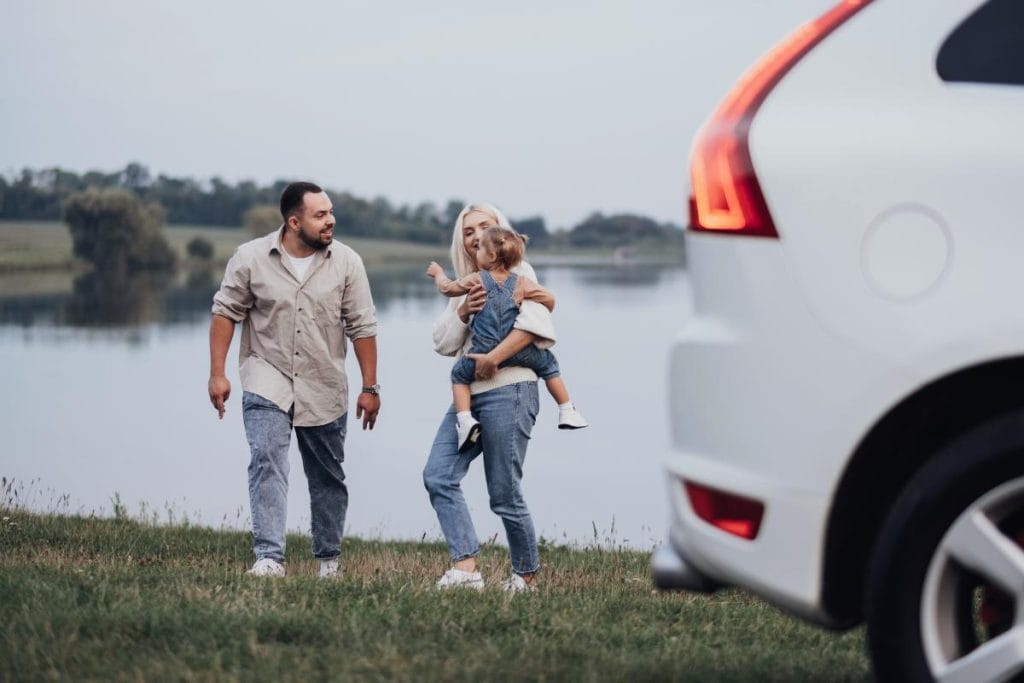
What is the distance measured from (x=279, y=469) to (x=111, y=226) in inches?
2094

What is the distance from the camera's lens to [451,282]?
6641 mm

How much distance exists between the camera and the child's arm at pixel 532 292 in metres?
6.72

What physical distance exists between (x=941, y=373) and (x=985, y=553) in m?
0.40

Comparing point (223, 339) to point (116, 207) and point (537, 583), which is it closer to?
point (537, 583)

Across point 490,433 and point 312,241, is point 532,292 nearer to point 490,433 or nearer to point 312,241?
point 490,433

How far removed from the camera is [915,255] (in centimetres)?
307

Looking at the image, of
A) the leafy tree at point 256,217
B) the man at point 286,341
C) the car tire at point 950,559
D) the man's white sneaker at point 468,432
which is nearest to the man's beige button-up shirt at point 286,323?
the man at point 286,341

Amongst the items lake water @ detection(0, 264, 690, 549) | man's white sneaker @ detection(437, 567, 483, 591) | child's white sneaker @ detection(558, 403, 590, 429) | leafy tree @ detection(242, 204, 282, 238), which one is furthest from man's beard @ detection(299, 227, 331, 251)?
leafy tree @ detection(242, 204, 282, 238)

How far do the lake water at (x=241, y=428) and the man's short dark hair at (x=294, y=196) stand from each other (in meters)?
1.32

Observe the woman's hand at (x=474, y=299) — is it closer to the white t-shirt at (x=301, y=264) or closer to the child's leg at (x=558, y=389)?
the child's leg at (x=558, y=389)

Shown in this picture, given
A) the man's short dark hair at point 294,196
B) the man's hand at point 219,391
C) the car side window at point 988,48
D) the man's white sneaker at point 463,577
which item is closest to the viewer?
the car side window at point 988,48

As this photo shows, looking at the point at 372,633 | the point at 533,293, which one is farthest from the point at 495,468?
the point at 372,633

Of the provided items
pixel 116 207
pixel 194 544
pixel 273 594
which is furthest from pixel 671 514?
pixel 116 207

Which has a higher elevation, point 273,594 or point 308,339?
point 308,339
